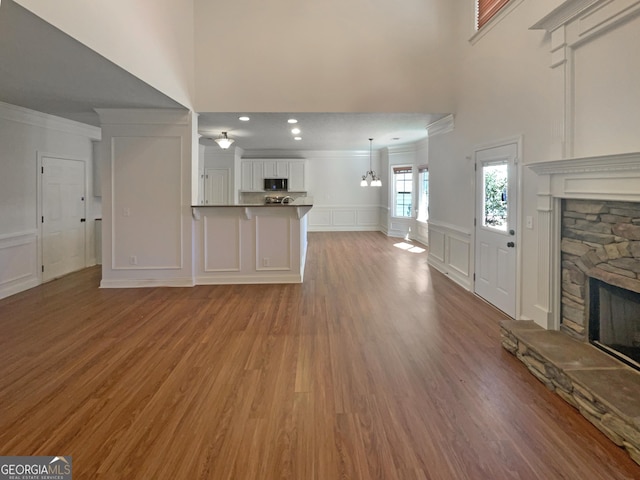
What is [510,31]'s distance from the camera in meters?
3.90

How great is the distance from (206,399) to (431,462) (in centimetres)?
147

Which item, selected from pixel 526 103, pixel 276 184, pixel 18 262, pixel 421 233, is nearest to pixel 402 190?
pixel 421 233

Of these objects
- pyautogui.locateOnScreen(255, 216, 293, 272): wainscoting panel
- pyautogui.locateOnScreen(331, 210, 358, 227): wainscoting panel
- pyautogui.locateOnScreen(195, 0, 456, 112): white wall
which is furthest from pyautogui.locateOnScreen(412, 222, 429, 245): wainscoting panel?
pyautogui.locateOnScreen(255, 216, 293, 272): wainscoting panel

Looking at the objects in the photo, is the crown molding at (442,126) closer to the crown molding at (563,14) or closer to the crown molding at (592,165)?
the crown molding at (563,14)

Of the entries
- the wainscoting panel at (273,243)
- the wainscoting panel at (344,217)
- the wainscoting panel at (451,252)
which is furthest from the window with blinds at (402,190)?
the wainscoting panel at (273,243)

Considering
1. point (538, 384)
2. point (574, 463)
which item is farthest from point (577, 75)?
point (574, 463)

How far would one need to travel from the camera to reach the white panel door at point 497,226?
156 inches

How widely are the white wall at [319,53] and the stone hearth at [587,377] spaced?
3846mm

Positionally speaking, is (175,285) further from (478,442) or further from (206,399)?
(478,442)

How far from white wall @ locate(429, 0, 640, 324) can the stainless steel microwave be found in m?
6.31

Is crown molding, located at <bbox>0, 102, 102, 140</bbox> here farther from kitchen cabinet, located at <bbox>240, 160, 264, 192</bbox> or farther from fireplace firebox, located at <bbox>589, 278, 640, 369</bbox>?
fireplace firebox, located at <bbox>589, 278, 640, 369</bbox>

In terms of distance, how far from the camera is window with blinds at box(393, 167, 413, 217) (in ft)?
34.1

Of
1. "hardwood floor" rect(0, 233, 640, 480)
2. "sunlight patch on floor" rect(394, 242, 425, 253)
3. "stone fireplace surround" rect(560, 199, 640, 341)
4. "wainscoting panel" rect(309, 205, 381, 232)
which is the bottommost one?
"hardwood floor" rect(0, 233, 640, 480)

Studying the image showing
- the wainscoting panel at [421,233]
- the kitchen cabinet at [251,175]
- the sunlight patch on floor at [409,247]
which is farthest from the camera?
the kitchen cabinet at [251,175]
